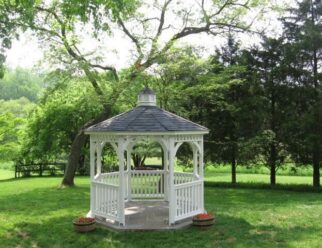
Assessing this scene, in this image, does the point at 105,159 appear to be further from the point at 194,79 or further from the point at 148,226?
the point at 148,226

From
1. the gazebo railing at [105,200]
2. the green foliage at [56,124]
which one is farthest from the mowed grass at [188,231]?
the green foliage at [56,124]

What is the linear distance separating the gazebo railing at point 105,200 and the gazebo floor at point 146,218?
0.67 ft

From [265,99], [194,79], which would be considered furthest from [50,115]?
[265,99]

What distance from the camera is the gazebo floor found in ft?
28.3

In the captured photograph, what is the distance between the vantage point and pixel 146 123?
29.0 feet

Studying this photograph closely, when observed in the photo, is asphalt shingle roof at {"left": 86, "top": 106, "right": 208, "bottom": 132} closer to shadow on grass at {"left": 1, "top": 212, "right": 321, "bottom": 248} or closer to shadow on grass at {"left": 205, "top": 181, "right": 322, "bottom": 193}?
shadow on grass at {"left": 1, "top": 212, "right": 321, "bottom": 248}

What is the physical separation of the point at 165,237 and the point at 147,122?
2.65 meters

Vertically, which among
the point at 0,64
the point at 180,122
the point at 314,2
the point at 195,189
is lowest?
the point at 195,189

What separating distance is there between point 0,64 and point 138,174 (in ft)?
21.7

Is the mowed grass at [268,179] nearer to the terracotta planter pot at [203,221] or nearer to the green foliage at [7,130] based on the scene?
the green foliage at [7,130]

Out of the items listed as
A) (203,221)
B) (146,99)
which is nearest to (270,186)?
(203,221)

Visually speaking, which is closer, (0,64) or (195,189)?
(0,64)

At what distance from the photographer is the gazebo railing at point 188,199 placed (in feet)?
29.5

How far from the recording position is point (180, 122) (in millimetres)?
9281
